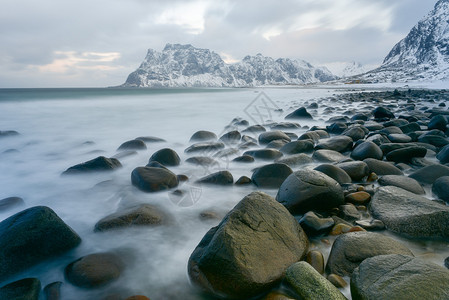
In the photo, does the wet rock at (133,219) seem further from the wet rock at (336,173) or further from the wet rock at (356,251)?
the wet rock at (336,173)

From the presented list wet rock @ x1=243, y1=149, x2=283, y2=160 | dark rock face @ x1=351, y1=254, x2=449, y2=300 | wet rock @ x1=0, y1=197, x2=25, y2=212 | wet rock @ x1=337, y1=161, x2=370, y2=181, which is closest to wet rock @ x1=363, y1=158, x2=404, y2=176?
wet rock @ x1=337, y1=161, x2=370, y2=181

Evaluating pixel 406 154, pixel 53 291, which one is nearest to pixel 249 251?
pixel 53 291

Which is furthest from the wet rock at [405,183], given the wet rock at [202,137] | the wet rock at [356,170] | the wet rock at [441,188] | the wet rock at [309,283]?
the wet rock at [202,137]

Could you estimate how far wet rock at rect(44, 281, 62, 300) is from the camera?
64.9 inches

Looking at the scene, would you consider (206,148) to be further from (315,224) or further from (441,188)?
(441,188)

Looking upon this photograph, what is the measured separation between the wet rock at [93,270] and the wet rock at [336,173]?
7.71 ft

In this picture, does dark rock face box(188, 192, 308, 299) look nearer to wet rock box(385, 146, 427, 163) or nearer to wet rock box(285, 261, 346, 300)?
wet rock box(285, 261, 346, 300)

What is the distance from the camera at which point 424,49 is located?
95.7 meters

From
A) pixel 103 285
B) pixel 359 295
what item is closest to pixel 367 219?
pixel 359 295

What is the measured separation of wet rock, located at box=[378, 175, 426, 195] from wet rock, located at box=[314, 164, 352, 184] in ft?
1.27

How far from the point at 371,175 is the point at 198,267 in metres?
2.57

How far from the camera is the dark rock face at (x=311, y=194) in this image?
2.38 metres

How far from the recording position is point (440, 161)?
378cm

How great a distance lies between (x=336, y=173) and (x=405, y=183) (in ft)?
2.32
